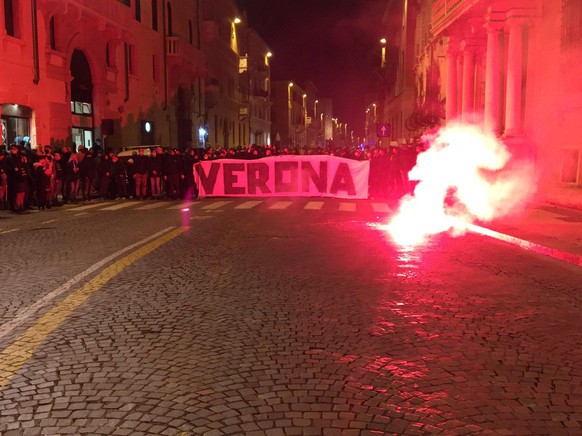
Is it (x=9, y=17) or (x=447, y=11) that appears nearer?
(x=9, y=17)

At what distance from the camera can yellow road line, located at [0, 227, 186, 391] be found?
467 cm

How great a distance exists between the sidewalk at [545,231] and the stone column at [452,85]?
484 inches

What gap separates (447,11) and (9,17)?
16056mm

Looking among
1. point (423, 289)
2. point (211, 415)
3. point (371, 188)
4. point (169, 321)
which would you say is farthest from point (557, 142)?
point (211, 415)

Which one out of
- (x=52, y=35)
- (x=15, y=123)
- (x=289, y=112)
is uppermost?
(x=289, y=112)

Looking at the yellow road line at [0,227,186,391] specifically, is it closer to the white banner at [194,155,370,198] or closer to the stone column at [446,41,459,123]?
the white banner at [194,155,370,198]

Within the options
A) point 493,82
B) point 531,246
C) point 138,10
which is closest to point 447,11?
point 493,82

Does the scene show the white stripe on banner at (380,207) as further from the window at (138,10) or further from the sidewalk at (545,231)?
the window at (138,10)

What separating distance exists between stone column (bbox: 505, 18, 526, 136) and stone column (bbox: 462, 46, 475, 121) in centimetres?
482

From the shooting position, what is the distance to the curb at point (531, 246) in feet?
31.1

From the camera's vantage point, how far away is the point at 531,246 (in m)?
10.7

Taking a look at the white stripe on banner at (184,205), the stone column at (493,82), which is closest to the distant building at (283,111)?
the stone column at (493,82)

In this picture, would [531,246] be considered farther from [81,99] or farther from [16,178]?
[81,99]

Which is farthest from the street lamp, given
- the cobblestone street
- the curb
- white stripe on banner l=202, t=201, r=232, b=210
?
the cobblestone street
